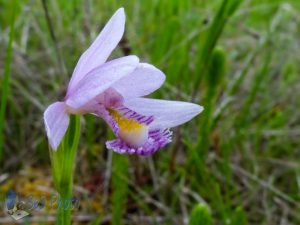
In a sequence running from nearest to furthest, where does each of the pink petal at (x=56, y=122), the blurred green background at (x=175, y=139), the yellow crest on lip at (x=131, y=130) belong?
the pink petal at (x=56, y=122), the yellow crest on lip at (x=131, y=130), the blurred green background at (x=175, y=139)

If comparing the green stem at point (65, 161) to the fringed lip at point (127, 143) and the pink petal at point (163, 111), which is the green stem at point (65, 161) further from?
the pink petal at point (163, 111)

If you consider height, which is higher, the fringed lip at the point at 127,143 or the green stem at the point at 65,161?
the fringed lip at the point at 127,143

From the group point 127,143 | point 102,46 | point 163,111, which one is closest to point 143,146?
point 127,143

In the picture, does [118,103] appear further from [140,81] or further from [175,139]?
[175,139]

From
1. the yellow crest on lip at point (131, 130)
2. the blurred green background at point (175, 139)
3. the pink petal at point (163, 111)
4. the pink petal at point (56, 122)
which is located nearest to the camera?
the pink petal at point (56, 122)

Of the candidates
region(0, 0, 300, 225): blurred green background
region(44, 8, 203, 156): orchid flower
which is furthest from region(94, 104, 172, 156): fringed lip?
region(0, 0, 300, 225): blurred green background

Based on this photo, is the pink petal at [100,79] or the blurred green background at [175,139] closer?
the pink petal at [100,79]

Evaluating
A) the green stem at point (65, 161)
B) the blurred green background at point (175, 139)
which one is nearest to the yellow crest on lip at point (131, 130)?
the green stem at point (65, 161)
